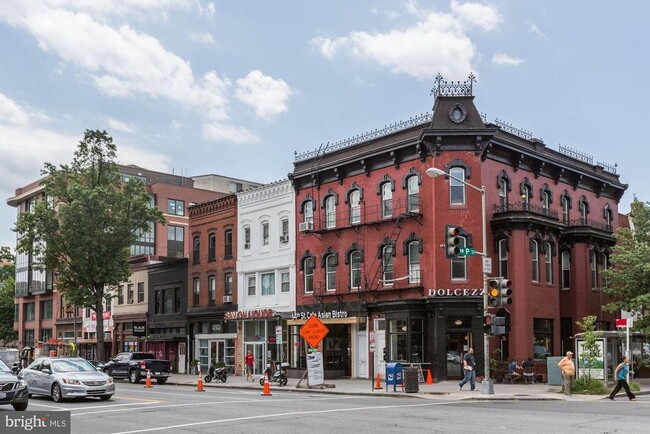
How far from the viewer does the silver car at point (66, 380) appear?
25.4 metres

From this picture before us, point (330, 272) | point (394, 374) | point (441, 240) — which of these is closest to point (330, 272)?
point (330, 272)

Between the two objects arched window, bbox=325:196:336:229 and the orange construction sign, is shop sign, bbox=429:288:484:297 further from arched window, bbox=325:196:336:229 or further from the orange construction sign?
arched window, bbox=325:196:336:229

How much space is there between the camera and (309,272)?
44.6 metres

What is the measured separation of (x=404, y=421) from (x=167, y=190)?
227ft

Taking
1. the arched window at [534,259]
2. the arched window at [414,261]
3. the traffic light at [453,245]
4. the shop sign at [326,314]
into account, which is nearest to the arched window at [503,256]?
the arched window at [534,259]

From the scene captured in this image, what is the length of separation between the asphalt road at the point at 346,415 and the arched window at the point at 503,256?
11581 mm

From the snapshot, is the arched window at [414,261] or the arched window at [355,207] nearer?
the arched window at [414,261]

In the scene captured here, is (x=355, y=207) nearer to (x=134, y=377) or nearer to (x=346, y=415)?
(x=134, y=377)

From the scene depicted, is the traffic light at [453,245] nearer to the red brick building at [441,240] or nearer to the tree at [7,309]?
the red brick building at [441,240]

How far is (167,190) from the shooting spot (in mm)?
84438

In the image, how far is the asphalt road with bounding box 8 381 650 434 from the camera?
16.8 meters

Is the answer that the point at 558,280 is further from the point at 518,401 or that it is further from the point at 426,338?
the point at 518,401

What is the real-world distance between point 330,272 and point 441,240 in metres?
8.45

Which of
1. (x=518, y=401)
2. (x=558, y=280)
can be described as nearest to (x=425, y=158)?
(x=558, y=280)
